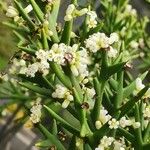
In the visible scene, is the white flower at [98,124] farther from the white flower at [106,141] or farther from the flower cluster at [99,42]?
the flower cluster at [99,42]

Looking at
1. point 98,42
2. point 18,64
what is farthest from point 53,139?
point 18,64

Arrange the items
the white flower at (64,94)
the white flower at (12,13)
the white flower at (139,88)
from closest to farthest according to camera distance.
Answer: the white flower at (64,94) < the white flower at (139,88) < the white flower at (12,13)

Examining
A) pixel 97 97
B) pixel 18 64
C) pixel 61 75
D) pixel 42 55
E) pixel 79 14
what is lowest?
pixel 18 64

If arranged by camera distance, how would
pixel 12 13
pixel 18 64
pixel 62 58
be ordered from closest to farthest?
pixel 62 58 → pixel 12 13 → pixel 18 64

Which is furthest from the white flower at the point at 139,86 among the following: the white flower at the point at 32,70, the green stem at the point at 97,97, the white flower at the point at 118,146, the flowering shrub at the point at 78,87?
the white flower at the point at 32,70

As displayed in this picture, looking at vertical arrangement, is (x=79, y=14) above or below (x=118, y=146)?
above

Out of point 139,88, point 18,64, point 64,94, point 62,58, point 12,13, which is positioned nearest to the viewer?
point 62,58

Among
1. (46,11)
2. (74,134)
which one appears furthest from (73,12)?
(74,134)

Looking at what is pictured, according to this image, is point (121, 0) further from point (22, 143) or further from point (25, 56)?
point (22, 143)

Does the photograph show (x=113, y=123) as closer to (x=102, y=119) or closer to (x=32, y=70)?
(x=102, y=119)
